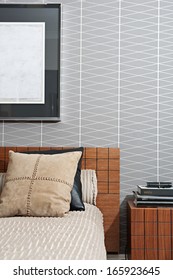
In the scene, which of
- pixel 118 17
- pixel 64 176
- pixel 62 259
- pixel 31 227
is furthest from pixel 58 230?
pixel 118 17

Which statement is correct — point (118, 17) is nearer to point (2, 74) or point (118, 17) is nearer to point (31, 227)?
point (2, 74)

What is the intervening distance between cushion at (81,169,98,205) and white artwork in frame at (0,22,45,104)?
1.99ft

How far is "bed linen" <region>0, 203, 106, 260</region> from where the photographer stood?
1.51 m

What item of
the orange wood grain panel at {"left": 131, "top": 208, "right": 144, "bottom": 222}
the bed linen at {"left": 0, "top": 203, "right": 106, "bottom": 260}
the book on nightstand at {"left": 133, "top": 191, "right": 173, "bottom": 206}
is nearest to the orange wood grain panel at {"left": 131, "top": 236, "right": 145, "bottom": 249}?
the orange wood grain panel at {"left": 131, "top": 208, "right": 144, "bottom": 222}

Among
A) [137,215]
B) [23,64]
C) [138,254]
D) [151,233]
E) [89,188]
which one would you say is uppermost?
[23,64]

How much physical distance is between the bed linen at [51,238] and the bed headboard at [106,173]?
63 cm

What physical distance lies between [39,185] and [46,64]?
3.18 ft

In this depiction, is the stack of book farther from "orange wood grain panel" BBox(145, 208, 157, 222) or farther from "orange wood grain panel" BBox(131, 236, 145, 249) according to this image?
"orange wood grain panel" BBox(131, 236, 145, 249)

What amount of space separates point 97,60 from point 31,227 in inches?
56.9

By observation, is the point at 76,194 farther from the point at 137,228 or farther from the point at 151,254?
the point at 151,254

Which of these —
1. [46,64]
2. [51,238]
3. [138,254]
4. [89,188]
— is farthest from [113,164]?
[51,238]

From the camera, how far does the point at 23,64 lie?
302 centimetres

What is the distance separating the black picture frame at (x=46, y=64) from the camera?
302 centimetres

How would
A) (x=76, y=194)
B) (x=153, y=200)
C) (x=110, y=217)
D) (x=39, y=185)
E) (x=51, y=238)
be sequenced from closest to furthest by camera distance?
1. (x=51, y=238)
2. (x=39, y=185)
3. (x=76, y=194)
4. (x=153, y=200)
5. (x=110, y=217)
